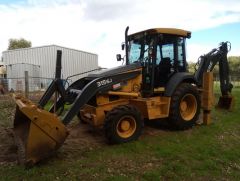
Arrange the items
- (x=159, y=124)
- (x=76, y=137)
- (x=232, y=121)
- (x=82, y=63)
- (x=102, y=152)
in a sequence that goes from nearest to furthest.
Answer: (x=102, y=152), (x=76, y=137), (x=159, y=124), (x=232, y=121), (x=82, y=63)

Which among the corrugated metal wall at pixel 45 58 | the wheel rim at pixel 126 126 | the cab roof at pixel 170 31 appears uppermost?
the corrugated metal wall at pixel 45 58

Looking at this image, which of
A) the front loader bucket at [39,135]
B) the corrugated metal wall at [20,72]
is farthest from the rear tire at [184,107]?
the corrugated metal wall at [20,72]

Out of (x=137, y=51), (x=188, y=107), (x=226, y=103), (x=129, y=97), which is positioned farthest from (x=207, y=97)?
(x=226, y=103)

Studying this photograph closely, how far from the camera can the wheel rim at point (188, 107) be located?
881 centimetres

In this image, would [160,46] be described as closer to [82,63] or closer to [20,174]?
[20,174]

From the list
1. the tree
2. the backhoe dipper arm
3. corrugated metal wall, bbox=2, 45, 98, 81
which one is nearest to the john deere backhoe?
the backhoe dipper arm

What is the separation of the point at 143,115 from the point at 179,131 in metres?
1.21

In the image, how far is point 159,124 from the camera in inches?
363

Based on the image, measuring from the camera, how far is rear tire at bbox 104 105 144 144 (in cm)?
696

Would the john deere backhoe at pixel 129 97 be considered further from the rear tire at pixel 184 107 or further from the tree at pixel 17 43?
the tree at pixel 17 43

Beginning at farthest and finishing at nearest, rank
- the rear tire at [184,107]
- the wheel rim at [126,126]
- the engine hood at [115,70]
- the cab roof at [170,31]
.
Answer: the rear tire at [184,107] → the cab roof at [170,31] → the engine hood at [115,70] → the wheel rim at [126,126]

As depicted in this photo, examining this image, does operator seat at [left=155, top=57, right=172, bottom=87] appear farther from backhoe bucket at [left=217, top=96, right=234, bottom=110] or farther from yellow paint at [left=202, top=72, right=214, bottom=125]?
backhoe bucket at [left=217, top=96, right=234, bottom=110]

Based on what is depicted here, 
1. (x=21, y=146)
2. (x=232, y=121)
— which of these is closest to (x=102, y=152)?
(x=21, y=146)

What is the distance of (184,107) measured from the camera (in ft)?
29.3
